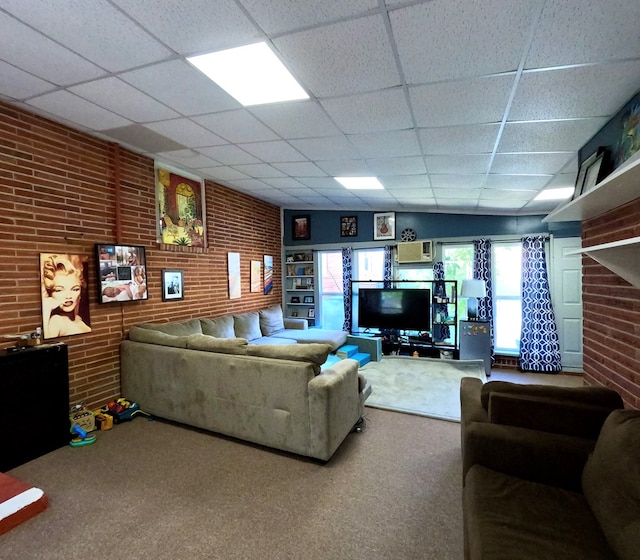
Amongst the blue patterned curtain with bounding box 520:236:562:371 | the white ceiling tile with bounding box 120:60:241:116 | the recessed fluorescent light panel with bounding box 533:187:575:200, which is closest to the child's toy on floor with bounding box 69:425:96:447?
the white ceiling tile with bounding box 120:60:241:116

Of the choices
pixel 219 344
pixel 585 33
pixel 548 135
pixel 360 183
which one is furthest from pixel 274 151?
pixel 585 33

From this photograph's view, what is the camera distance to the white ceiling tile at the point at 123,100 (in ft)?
7.59

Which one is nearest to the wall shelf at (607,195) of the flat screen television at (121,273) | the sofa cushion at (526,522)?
the sofa cushion at (526,522)

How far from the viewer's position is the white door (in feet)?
16.7

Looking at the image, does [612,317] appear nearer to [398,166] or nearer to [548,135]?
[548,135]

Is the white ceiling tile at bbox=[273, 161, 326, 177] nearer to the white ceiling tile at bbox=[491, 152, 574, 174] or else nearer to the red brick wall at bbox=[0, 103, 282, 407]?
the red brick wall at bbox=[0, 103, 282, 407]

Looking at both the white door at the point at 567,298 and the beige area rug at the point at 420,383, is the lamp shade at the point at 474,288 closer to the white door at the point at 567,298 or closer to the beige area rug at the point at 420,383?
the beige area rug at the point at 420,383

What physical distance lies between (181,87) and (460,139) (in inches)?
88.0

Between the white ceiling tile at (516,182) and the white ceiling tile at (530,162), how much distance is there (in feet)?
0.57

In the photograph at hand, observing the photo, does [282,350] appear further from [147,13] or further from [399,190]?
[399,190]

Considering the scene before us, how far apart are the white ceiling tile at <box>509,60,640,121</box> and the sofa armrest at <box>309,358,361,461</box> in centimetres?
232

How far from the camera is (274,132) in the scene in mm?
2971

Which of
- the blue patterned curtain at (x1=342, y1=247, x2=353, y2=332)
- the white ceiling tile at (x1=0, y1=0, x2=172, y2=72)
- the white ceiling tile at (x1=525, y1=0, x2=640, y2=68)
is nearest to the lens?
the white ceiling tile at (x1=525, y1=0, x2=640, y2=68)

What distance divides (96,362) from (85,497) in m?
1.53
